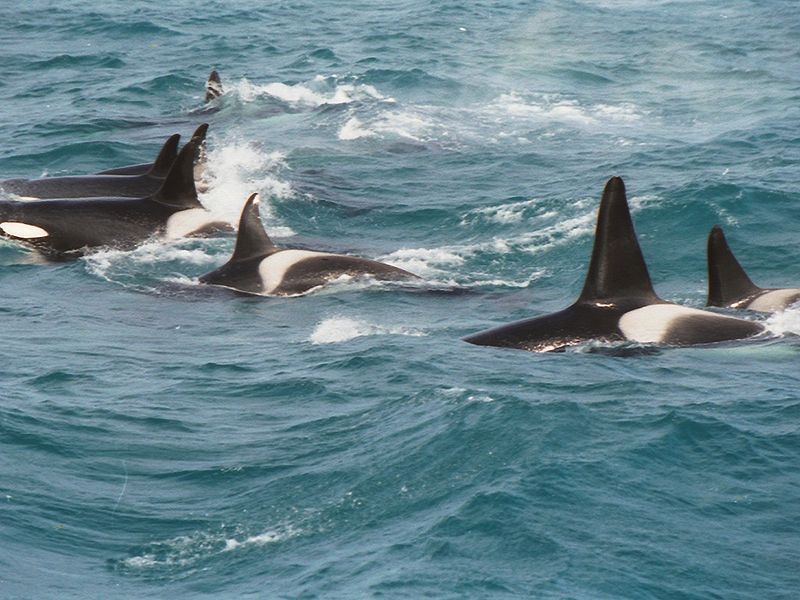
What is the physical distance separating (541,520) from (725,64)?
100ft

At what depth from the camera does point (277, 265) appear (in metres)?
21.4

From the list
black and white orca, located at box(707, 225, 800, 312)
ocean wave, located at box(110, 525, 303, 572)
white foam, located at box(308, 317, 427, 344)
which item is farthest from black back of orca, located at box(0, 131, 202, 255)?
ocean wave, located at box(110, 525, 303, 572)

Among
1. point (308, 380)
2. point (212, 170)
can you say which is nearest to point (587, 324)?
point (308, 380)

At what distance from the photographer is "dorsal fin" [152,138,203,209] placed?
24547 millimetres

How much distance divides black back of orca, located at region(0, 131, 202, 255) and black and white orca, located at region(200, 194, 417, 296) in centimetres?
261

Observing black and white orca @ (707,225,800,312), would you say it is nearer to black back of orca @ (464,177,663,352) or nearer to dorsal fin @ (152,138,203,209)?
black back of orca @ (464,177,663,352)

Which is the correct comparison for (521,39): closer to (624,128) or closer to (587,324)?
(624,128)

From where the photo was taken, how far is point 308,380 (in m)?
16.6

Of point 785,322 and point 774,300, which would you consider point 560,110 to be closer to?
point 774,300

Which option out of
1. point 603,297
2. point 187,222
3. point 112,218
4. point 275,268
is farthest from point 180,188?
point 603,297

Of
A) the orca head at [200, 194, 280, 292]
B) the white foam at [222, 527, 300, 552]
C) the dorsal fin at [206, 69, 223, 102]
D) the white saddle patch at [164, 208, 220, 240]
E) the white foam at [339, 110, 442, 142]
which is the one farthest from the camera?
the dorsal fin at [206, 69, 223, 102]

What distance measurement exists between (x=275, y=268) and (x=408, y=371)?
202 inches

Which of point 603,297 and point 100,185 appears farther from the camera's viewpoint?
point 100,185

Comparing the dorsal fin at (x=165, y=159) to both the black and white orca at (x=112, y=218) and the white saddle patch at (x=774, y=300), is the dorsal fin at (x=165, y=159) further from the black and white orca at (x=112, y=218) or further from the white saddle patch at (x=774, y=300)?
the white saddle patch at (x=774, y=300)
